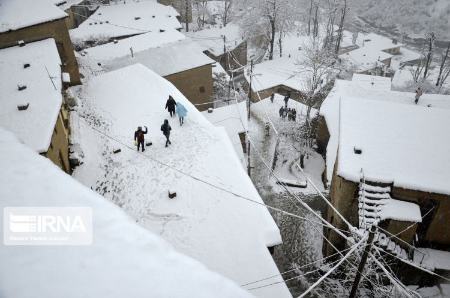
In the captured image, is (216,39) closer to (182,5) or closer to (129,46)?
(182,5)

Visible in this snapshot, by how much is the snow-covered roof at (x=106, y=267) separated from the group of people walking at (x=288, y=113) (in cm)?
2709

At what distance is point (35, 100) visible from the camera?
15.4m

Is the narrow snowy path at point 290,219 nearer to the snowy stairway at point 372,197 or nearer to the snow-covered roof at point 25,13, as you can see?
the snowy stairway at point 372,197

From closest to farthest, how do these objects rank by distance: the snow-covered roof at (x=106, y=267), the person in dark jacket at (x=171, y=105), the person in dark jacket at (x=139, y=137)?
1. the snow-covered roof at (x=106, y=267)
2. the person in dark jacket at (x=139, y=137)
3. the person in dark jacket at (x=171, y=105)

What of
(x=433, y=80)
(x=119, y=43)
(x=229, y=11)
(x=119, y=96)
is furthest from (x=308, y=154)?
(x=229, y=11)

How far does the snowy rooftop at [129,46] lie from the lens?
101ft

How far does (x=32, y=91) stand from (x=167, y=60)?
15.6 m

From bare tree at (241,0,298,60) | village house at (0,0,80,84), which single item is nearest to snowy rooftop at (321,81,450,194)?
village house at (0,0,80,84)

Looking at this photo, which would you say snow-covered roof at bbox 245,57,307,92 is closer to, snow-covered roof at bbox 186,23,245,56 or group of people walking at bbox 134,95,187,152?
snow-covered roof at bbox 186,23,245,56

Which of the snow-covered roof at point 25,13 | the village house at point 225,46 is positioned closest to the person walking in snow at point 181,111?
the snow-covered roof at point 25,13

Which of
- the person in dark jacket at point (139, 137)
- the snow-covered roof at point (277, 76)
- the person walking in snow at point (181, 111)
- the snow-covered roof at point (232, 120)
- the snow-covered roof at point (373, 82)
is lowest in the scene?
the snow-covered roof at point (277, 76)

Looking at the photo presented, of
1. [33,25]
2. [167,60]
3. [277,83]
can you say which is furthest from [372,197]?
[277,83]

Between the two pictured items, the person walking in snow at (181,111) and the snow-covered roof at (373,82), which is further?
the snow-covered roof at (373,82)

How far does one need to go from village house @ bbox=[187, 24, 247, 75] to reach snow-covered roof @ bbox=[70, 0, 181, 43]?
5994 mm
